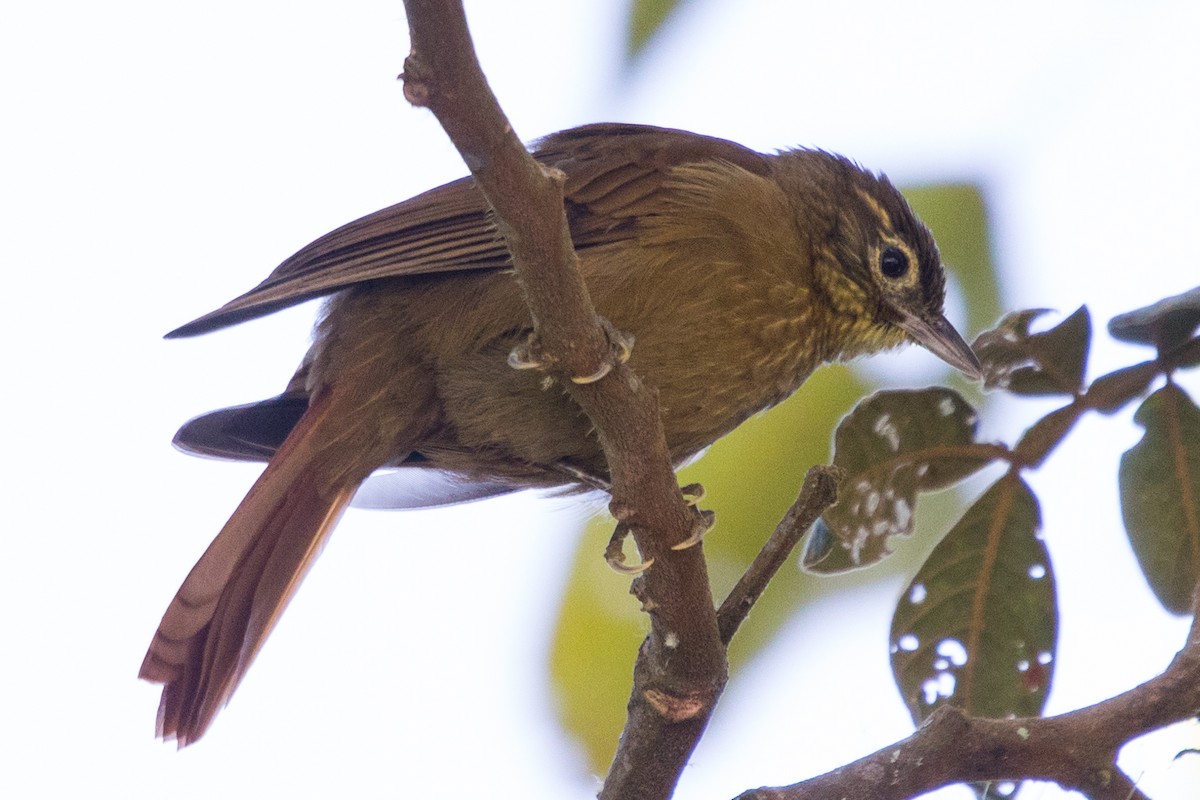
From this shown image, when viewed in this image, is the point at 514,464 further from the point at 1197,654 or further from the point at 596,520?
the point at 1197,654

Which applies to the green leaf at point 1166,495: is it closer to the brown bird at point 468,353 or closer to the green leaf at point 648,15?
the brown bird at point 468,353

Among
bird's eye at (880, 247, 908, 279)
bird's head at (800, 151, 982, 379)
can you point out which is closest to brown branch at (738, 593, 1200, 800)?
bird's head at (800, 151, 982, 379)

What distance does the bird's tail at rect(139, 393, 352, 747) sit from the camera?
119 inches

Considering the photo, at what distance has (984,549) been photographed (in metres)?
2.69

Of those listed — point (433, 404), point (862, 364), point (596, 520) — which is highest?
point (433, 404)

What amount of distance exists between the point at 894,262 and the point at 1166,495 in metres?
1.56

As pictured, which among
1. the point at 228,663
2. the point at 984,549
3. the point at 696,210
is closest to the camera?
the point at 984,549

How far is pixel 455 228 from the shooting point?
134 inches

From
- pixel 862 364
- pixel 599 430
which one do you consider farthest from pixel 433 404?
pixel 862 364

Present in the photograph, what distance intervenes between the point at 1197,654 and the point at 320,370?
7.38ft

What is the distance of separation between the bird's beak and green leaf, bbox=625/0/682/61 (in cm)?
114

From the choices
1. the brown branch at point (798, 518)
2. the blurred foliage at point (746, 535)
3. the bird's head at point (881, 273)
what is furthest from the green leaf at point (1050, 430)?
the bird's head at point (881, 273)

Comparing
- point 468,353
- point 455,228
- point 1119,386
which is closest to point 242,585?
point 468,353

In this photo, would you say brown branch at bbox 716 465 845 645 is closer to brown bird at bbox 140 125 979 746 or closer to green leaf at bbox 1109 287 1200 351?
green leaf at bbox 1109 287 1200 351
